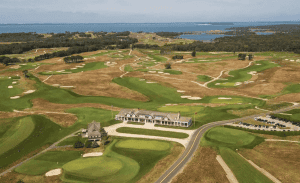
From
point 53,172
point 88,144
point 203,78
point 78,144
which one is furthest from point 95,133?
point 203,78

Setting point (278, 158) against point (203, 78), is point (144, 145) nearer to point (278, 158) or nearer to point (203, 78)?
point (278, 158)

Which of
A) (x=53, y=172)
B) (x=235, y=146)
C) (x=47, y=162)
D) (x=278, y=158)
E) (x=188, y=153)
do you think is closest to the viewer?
(x=53, y=172)

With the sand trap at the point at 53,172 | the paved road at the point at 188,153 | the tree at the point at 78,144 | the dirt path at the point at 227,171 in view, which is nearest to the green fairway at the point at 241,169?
the dirt path at the point at 227,171

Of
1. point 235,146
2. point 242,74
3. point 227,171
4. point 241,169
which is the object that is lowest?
point 227,171

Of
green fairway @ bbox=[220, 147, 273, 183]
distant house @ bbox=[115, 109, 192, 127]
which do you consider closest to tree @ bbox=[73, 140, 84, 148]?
distant house @ bbox=[115, 109, 192, 127]

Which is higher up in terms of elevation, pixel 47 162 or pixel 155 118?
pixel 155 118

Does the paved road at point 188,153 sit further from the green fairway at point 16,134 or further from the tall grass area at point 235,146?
the green fairway at point 16,134

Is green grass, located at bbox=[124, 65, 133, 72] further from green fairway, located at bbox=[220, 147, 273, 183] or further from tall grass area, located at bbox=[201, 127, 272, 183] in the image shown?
green fairway, located at bbox=[220, 147, 273, 183]
